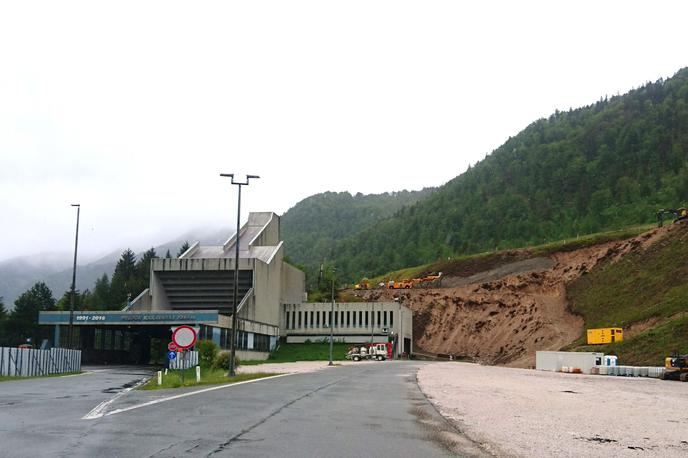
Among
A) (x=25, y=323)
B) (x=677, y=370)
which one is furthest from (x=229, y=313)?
(x=677, y=370)

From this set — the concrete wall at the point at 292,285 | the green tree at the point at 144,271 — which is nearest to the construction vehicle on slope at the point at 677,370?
the concrete wall at the point at 292,285

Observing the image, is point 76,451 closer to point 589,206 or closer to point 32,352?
point 32,352

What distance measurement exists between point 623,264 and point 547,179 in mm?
109810

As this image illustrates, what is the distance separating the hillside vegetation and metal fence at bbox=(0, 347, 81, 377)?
45376 mm

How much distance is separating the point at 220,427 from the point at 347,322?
97322 millimetres

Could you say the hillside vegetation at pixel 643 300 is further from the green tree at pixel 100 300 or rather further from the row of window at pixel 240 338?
the green tree at pixel 100 300

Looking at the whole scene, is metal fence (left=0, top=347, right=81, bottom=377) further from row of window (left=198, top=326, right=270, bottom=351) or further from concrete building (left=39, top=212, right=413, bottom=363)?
row of window (left=198, top=326, right=270, bottom=351)

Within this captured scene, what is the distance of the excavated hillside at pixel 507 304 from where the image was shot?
3684 inches

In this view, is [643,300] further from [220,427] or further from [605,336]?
[220,427]

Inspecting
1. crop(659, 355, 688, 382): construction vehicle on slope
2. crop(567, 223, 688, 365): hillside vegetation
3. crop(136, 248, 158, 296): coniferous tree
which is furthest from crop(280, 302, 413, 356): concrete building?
crop(659, 355, 688, 382): construction vehicle on slope

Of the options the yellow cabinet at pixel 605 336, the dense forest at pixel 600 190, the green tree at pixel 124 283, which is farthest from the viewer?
the dense forest at pixel 600 190

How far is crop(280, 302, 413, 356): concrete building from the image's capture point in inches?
4208

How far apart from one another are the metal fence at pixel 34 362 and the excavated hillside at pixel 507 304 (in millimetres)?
54570

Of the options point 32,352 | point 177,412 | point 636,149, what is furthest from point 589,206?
point 177,412
